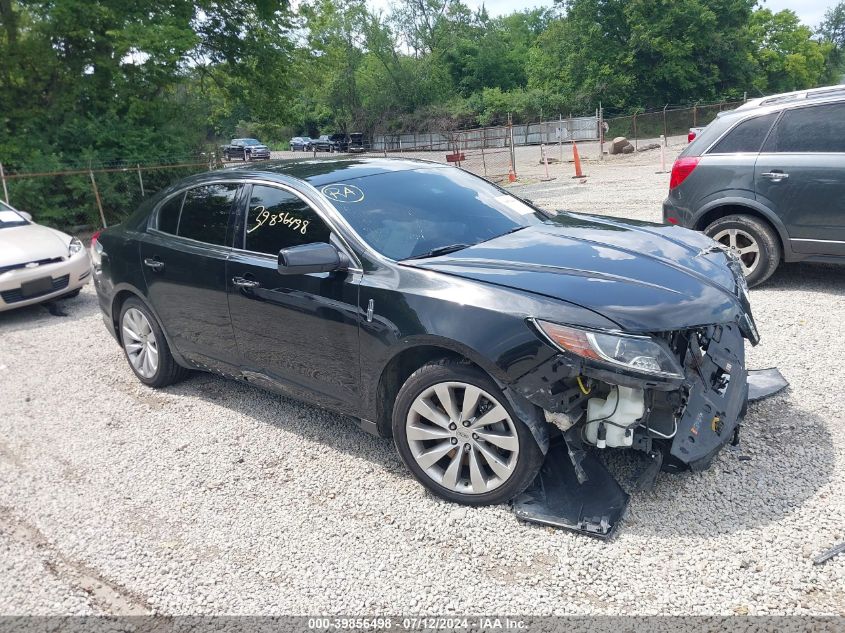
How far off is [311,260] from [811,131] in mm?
5072

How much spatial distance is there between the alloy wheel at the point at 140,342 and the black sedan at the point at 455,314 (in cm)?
33

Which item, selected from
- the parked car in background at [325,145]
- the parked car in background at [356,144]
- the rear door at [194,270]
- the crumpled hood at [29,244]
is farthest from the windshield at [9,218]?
the parked car in background at [325,145]

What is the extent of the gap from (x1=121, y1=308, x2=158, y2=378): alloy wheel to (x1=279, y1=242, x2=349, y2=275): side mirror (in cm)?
211

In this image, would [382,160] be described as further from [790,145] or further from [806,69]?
[806,69]

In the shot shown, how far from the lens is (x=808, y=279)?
663cm

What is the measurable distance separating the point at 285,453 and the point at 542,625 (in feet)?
6.57

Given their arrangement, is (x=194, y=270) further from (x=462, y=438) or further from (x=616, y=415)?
(x=616, y=415)

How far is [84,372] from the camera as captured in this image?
5750 millimetres

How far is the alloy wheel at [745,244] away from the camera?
626 centimetres

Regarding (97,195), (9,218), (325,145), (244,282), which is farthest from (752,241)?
(325,145)

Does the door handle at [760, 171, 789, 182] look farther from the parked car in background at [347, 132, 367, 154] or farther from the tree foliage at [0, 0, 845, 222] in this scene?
the parked car in background at [347, 132, 367, 154]

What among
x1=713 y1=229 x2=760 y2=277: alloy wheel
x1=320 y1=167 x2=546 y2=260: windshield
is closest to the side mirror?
x1=320 y1=167 x2=546 y2=260: windshield

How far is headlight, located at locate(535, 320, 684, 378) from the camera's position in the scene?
278 centimetres

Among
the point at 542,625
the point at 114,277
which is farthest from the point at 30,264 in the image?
the point at 542,625
